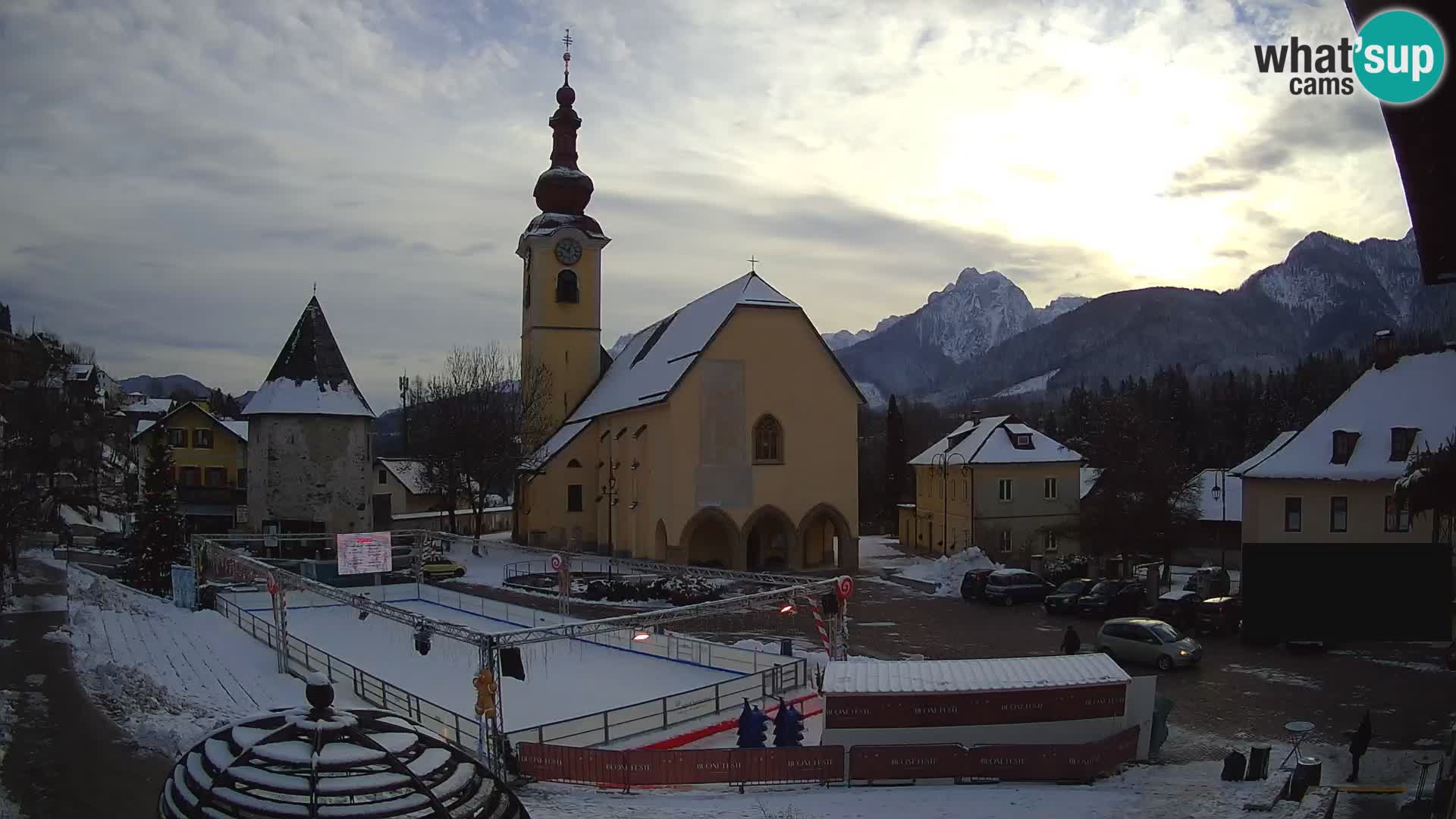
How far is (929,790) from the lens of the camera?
46.2ft

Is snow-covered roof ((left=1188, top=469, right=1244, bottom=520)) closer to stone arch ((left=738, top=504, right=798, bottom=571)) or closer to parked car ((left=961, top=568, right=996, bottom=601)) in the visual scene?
parked car ((left=961, top=568, right=996, bottom=601))

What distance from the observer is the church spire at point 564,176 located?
55.3 m

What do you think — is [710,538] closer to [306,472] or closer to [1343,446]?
[306,472]

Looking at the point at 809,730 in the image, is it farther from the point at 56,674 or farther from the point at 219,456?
the point at 219,456

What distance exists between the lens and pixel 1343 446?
29.1m

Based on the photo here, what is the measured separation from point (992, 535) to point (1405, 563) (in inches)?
833

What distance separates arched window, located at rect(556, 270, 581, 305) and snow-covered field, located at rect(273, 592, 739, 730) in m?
27.7

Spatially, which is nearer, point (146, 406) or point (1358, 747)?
point (1358, 747)

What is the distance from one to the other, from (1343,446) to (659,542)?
24.6m

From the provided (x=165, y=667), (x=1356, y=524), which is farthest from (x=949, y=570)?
(x=165, y=667)

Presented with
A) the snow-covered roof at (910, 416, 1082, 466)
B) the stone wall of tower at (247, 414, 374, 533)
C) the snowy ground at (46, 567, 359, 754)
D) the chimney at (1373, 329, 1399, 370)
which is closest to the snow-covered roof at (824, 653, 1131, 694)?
the snowy ground at (46, 567, 359, 754)

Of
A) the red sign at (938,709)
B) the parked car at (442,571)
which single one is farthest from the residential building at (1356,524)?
the parked car at (442,571)

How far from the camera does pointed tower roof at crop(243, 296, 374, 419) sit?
43.0 meters

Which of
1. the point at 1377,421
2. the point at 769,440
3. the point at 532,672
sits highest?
the point at 1377,421
